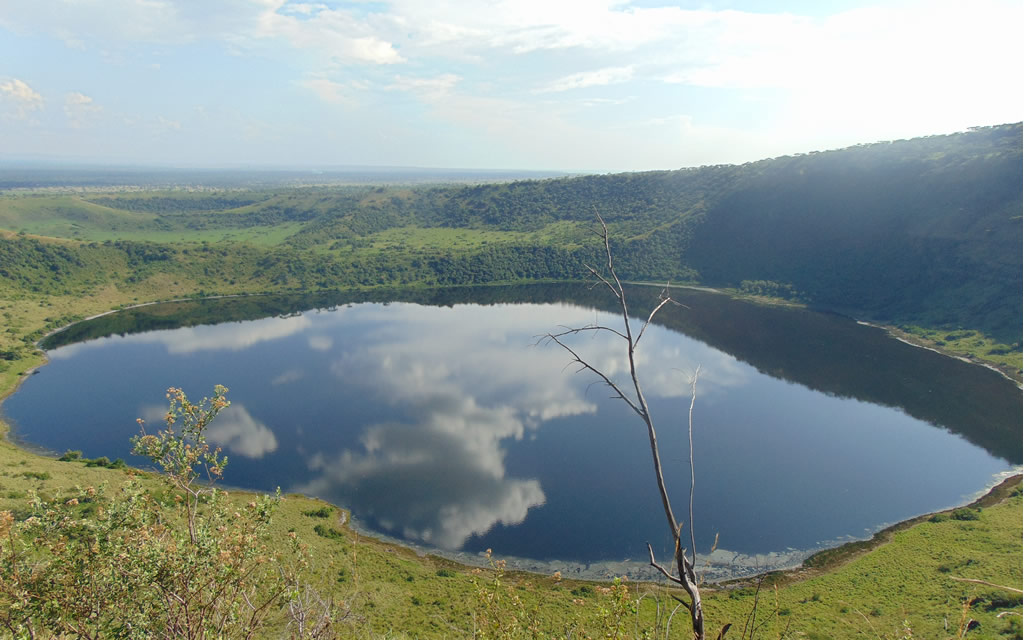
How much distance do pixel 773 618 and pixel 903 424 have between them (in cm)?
3646

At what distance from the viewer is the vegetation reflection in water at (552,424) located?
38.5 metres

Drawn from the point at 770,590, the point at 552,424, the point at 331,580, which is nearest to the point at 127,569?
the point at 331,580

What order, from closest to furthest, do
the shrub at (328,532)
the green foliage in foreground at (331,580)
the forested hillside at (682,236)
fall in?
the green foliage in foreground at (331,580) → the shrub at (328,532) → the forested hillside at (682,236)

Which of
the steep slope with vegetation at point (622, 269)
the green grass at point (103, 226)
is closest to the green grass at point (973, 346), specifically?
the steep slope with vegetation at point (622, 269)

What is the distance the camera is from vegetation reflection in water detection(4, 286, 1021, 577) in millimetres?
38531

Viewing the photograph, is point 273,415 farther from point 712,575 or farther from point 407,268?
point 407,268

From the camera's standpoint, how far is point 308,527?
115ft

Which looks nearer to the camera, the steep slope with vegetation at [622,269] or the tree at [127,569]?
the tree at [127,569]

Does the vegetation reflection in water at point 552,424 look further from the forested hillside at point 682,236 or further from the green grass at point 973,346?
the forested hillside at point 682,236

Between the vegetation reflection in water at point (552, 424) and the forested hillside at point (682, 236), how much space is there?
1968 cm

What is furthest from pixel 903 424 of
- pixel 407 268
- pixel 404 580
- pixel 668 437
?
pixel 407 268

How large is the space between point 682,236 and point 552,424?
299ft

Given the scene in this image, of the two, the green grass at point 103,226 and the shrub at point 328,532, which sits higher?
the green grass at point 103,226

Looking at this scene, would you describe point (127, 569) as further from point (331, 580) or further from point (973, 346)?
point (973, 346)
